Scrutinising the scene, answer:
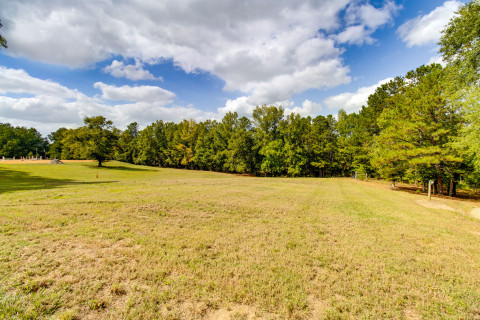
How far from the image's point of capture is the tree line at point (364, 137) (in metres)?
16.0

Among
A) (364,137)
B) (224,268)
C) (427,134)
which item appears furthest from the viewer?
(364,137)

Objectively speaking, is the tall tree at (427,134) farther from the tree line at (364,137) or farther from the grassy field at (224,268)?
the grassy field at (224,268)

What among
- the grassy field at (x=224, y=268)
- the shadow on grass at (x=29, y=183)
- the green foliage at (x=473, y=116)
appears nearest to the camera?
the grassy field at (x=224, y=268)

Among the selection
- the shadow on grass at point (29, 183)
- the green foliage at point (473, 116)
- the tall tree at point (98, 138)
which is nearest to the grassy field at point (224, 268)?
the shadow on grass at point (29, 183)

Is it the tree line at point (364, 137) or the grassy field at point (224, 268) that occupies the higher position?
the tree line at point (364, 137)

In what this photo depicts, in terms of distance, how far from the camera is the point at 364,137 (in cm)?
4084

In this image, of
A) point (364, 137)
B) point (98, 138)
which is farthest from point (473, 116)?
point (98, 138)

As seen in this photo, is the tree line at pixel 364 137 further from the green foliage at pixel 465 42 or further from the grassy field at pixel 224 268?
the grassy field at pixel 224 268

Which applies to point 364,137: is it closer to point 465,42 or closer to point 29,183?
point 465,42

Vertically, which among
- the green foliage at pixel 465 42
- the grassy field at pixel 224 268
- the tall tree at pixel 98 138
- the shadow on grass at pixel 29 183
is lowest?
the shadow on grass at pixel 29 183

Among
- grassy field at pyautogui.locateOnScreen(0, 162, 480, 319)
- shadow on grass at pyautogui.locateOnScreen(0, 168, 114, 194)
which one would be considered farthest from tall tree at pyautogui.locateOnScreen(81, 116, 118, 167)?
grassy field at pyautogui.locateOnScreen(0, 162, 480, 319)

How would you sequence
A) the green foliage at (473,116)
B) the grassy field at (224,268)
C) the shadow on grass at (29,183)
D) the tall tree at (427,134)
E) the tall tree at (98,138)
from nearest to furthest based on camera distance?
the grassy field at (224,268) → the shadow on grass at (29,183) → the green foliage at (473,116) → the tall tree at (427,134) → the tall tree at (98,138)

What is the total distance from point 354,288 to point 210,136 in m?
52.1

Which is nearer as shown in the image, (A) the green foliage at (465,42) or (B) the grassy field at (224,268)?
(B) the grassy field at (224,268)
